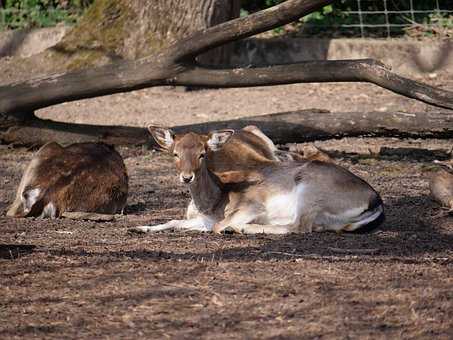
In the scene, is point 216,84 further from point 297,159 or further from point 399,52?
point 399,52

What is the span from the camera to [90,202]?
29.2 ft

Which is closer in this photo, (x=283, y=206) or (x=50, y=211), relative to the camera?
(x=283, y=206)

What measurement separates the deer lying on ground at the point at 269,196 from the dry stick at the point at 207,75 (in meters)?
1.49

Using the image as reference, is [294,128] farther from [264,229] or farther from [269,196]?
[264,229]

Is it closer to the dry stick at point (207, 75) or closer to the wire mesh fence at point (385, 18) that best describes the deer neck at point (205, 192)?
the dry stick at point (207, 75)

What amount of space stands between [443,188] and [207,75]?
107 inches

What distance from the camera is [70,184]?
8789 mm

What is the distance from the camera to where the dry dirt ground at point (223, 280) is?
17.9ft

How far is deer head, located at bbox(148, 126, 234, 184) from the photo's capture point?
A: 822 centimetres

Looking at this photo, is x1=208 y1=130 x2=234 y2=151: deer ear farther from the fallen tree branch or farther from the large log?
the large log

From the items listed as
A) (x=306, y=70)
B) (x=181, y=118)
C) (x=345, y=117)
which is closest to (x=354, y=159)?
(x=345, y=117)

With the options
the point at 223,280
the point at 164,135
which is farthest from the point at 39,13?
the point at 223,280

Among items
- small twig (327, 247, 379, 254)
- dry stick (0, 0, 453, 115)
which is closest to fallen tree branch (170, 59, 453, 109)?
dry stick (0, 0, 453, 115)

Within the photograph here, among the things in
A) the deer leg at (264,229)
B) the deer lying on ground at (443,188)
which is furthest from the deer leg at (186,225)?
the deer lying on ground at (443,188)
